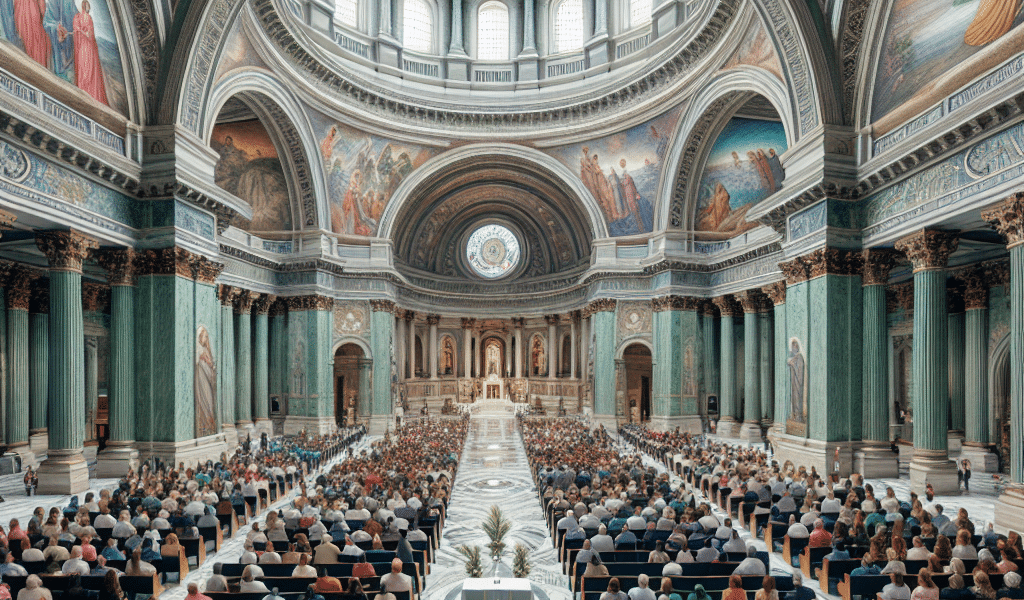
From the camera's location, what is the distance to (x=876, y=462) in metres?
17.5

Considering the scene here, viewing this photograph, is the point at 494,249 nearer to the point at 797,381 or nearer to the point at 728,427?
the point at 728,427

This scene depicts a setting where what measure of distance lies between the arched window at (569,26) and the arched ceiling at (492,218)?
7434 millimetres

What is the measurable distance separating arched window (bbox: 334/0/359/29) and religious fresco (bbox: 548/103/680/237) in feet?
40.8

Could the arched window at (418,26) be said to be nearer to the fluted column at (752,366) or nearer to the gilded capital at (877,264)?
the fluted column at (752,366)

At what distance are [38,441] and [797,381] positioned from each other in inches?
987

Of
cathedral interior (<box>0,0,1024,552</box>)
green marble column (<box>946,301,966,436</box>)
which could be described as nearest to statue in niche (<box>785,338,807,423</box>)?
cathedral interior (<box>0,0,1024,552</box>)

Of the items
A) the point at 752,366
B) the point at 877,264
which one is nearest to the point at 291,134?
the point at 752,366

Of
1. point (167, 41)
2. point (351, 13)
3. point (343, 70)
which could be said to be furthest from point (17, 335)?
point (351, 13)

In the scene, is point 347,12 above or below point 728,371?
above

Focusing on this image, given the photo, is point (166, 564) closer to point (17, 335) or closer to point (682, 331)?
point (17, 335)

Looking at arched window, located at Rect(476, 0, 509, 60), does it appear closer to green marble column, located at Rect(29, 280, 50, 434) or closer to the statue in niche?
green marble column, located at Rect(29, 280, 50, 434)

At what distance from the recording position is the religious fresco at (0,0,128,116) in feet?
46.7

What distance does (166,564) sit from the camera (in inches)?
387

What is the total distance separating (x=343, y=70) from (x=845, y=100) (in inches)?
867
